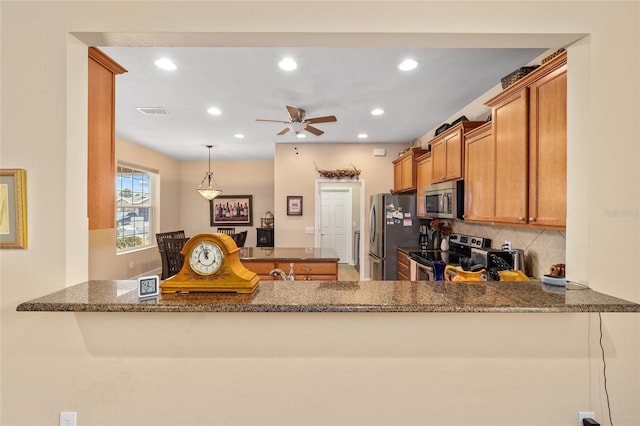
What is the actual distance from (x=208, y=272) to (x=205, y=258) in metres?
0.06

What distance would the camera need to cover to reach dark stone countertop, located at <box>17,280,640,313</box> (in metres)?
1.17

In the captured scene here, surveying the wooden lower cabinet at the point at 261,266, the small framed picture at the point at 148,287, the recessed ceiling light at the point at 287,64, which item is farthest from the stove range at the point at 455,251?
the small framed picture at the point at 148,287

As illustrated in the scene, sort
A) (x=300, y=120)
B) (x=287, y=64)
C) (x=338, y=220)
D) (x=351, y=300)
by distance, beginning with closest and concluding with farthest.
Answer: (x=351, y=300)
(x=287, y=64)
(x=300, y=120)
(x=338, y=220)

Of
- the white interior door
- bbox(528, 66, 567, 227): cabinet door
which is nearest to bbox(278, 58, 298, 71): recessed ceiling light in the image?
bbox(528, 66, 567, 227): cabinet door

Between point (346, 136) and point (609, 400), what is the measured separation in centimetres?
436

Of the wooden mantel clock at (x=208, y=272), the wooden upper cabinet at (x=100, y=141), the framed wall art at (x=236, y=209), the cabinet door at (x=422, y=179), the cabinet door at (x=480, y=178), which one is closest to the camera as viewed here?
the wooden mantel clock at (x=208, y=272)

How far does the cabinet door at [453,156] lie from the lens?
3205mm

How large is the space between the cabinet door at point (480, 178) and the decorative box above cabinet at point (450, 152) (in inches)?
4.7

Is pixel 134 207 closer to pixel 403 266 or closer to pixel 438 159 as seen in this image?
pixel 403 266

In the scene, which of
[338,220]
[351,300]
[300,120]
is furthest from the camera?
[338,220]

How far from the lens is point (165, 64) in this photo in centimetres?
267

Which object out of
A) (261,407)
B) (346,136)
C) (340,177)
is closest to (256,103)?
(346,136)

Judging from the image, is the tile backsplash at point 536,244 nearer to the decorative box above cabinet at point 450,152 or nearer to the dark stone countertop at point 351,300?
the decorative box above cabinet at point 450,152

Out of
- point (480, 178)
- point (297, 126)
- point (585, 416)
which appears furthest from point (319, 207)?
point (585, 416)
